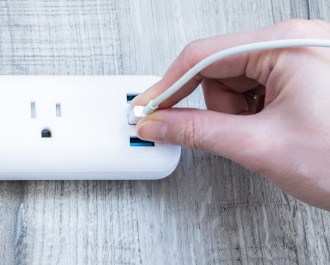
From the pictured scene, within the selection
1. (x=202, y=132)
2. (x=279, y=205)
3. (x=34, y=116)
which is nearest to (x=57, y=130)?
(x=34, y=116)

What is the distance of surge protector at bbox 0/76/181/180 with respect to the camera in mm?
488

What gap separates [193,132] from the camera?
455 mm

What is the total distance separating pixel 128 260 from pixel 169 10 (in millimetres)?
337

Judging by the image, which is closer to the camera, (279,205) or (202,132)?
(202,132)

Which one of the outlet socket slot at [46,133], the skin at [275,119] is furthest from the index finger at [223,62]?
the outlet socket slot at [46,133]

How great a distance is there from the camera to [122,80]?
52cm

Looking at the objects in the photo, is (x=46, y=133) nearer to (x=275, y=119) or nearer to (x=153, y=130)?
(x=153, y=130)

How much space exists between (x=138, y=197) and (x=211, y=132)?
0.15 m

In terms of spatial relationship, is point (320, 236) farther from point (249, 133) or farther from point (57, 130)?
point (57, 130)

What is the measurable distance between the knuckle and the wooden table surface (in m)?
0.09

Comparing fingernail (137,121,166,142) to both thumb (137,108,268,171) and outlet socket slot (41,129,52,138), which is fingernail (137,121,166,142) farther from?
outlet socket slot (41,129,52,138)

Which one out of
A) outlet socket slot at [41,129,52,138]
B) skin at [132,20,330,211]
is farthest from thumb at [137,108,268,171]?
outlet socket slot at [41,129,52,138]

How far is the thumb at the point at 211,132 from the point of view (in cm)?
43

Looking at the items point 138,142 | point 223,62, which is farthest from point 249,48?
point 138,142
